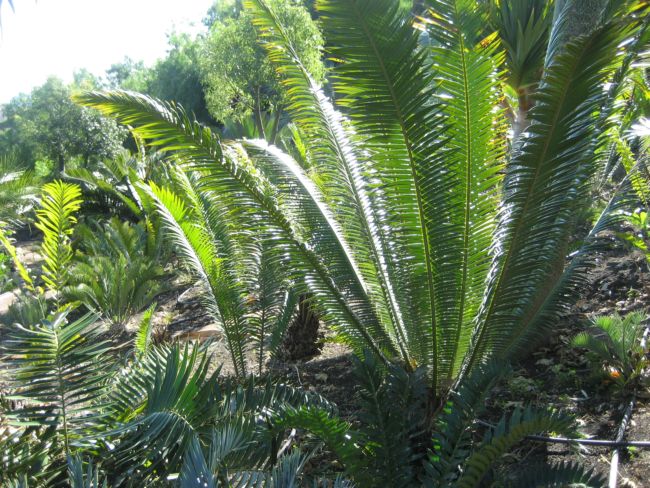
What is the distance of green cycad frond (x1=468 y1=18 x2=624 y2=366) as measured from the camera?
2.46 metres

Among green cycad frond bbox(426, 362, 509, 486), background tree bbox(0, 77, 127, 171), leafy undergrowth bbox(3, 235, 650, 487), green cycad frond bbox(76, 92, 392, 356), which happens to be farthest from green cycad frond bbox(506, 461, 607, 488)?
background tree bbox(0, 77, 127, 171)

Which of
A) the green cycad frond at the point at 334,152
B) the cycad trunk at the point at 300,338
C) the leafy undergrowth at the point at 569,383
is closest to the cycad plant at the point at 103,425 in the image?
the leafy undergrowth at the point at 569,383

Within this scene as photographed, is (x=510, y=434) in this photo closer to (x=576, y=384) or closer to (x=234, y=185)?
(x=576, y=384)

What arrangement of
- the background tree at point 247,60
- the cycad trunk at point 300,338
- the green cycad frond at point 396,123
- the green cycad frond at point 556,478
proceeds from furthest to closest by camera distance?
the background tree at point 247,60 < the cycad trunk at point 300,338 < the green cycad frond at point 396,123 < the green cycad frond at point 556,478

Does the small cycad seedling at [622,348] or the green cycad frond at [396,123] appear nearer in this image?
→ the green cycad frond at [396,123]

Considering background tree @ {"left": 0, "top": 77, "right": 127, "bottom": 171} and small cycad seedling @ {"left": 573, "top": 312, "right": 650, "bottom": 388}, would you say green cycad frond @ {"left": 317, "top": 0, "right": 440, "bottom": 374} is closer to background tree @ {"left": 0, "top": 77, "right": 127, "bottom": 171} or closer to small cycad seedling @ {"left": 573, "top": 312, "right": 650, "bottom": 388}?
small cycad seedling @ {"left": 573, "top": 312, "right": 650, "bottom": 388}

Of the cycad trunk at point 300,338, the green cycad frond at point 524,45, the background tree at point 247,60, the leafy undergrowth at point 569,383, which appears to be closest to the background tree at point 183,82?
the background tree at point 247,60

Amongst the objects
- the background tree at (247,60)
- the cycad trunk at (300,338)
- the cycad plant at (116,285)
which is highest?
the background tree at (247,60)

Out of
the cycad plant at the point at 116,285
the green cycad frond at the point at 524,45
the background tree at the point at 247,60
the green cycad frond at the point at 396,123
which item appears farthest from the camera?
the background tree at the point at 247,60

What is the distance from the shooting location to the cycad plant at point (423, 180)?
8.47ft

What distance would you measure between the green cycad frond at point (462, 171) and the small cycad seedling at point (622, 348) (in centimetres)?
87

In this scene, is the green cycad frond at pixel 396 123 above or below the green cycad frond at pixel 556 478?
above

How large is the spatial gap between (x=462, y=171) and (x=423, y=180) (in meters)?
0.19

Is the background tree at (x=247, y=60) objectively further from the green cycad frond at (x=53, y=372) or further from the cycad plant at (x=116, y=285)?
the green cycad frond at (x=53, y=372)
